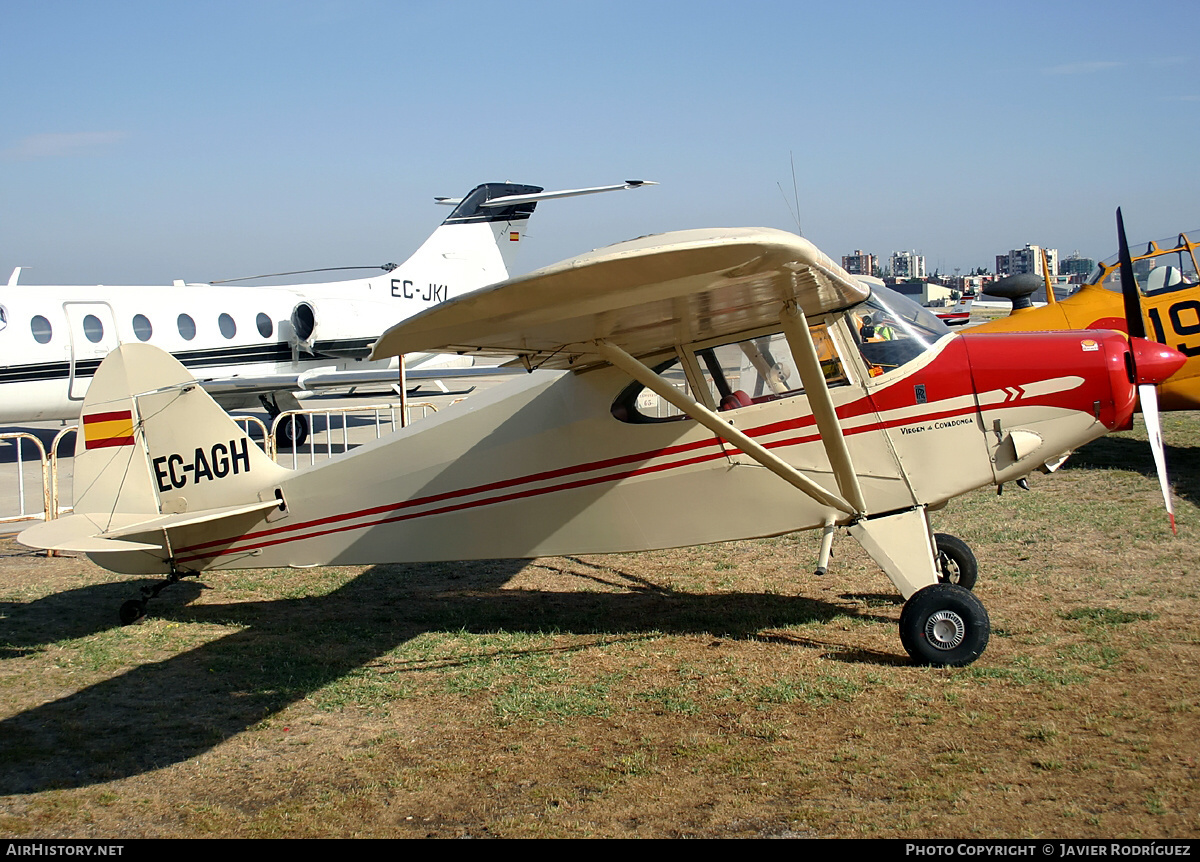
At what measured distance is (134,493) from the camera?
653cm

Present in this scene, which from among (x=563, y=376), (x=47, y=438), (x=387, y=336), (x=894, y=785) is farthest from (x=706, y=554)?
(x=47, y=438)

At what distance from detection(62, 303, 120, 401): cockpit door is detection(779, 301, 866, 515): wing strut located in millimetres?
13203

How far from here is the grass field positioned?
374 cm

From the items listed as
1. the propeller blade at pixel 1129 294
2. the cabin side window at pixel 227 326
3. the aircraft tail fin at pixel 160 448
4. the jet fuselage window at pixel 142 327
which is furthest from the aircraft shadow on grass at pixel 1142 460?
the jet fuselage window at pixel 142 327

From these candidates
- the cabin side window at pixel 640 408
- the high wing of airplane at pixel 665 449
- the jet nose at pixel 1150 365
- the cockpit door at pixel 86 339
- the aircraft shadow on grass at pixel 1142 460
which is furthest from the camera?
the cockpit door at pixel 86 339

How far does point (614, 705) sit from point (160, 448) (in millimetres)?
3933

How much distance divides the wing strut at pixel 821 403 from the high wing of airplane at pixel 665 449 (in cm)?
1

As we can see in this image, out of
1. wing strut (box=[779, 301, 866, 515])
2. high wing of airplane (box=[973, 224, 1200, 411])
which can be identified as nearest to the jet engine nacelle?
high wing of airplane (box=[973, 224, 1200, 411])

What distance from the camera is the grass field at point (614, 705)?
12.3ft

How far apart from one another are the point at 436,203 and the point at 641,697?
18505 millimetres

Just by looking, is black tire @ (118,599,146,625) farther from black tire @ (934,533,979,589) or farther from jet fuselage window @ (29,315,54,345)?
jet fuselage window @ (29,315,54,345)

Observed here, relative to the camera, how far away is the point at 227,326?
16.8 m

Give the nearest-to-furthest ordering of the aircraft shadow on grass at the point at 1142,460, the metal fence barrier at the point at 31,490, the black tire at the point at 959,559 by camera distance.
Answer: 1. the black tire at the point at 959,559
2. the metal fence barrier at the point at 31,490
3. the aircraft shadow on grass at the point at 1142,460

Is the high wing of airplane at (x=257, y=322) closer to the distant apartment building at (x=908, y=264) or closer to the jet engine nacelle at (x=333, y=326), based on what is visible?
→ the jet engine nacelle at (x=333, y=326)
